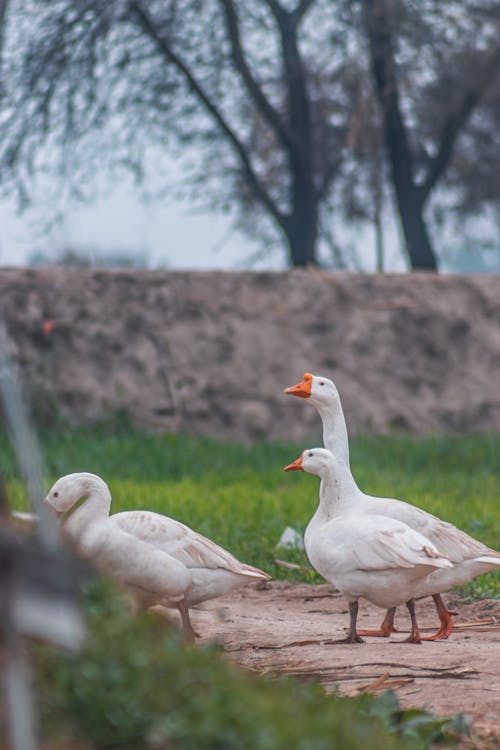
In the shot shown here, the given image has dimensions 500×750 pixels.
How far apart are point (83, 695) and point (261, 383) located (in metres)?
9.81

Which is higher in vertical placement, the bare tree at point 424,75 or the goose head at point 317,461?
the bare tree at point 424,75

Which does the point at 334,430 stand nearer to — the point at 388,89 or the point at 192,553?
the point at 192,553

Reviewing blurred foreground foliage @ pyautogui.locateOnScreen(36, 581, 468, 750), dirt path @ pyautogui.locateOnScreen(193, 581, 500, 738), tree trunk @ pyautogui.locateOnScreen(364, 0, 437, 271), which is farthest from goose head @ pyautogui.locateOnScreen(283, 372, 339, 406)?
tree trunk @ pyautogui.locateOnScreen(364, 0, 437, 271)

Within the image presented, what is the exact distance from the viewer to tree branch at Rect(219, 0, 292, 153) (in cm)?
1503

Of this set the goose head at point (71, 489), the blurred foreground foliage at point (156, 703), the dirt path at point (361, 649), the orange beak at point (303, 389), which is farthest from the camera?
the orange beak at point (303, 389)

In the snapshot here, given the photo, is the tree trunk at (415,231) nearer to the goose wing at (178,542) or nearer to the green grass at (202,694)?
the green grass at (202,694)

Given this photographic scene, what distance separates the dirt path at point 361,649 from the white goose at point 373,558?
22 centimetres

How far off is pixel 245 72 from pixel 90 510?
11208 mm

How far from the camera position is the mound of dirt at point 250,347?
11656mm

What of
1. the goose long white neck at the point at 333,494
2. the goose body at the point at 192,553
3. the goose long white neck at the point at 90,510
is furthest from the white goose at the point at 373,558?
the goose long white neck at the point at 90,510

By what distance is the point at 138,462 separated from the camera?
9805 millimetres

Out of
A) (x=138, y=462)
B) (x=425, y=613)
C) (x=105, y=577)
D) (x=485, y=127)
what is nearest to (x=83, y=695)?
(x=105, y=577)

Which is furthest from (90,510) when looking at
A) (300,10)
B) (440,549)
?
(300,10)

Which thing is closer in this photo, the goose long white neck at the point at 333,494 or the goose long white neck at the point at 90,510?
the goose long white neck at the point at 90,510
